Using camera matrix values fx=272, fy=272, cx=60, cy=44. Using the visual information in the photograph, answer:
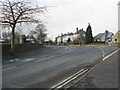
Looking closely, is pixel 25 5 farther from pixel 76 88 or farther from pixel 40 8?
pixel 76 88

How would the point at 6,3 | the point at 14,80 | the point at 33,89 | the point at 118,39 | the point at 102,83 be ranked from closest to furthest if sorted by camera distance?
the point at 33,89 < the point at 102,83 < the point at 14,80 < the point at 6,3 < the point at 118,39

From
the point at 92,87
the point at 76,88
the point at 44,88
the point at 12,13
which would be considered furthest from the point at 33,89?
the point at 12,13

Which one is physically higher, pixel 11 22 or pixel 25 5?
pixel 25 5

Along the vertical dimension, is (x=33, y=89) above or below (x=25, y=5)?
below

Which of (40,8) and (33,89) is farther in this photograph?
(40,8)

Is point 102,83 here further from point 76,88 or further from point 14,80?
point 14,80

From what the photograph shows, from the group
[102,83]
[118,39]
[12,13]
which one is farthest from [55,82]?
[118,39]

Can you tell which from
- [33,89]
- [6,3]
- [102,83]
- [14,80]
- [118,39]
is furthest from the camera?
[118,39]

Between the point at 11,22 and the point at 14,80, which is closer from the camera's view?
the point at 14,80

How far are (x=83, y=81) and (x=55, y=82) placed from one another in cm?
126

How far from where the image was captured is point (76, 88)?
34.3ft

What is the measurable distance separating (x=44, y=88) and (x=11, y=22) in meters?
24.3

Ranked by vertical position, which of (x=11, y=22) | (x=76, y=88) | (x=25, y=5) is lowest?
(x=76, y=88)

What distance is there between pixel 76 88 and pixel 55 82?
167 cm
